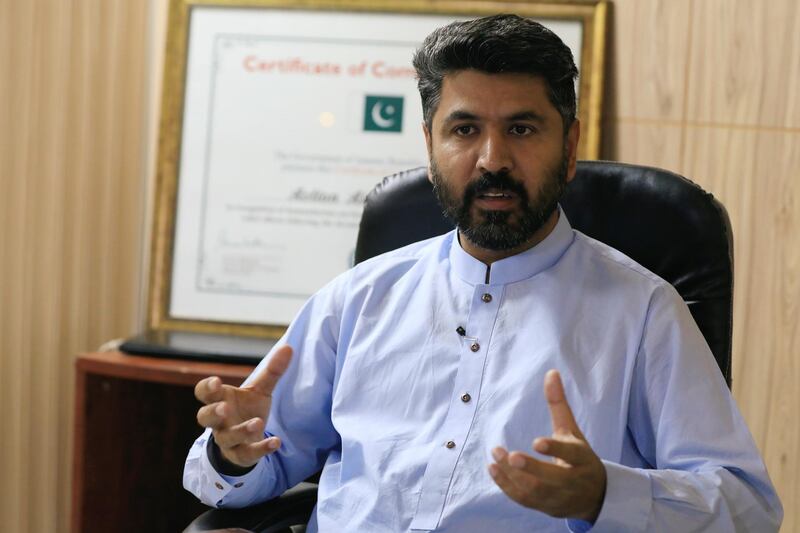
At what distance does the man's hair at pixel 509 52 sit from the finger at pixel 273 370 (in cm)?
52

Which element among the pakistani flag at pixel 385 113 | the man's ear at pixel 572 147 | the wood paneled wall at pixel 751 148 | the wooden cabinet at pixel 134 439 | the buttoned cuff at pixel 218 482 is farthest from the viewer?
the pakistani flag at pixel 385 113

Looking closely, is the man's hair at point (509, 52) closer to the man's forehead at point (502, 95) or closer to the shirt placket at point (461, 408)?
the man's forehead at point (502, 95)

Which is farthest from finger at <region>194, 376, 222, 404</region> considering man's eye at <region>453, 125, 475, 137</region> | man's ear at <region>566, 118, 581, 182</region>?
man's ear at <region>566, 118, 581, 182</region>

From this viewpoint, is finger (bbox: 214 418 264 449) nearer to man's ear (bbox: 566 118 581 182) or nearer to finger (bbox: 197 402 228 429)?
finger (bbox: 197 402 228 429)

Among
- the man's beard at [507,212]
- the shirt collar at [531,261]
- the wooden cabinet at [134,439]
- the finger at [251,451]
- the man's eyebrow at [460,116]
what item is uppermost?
the man's eyebrow at [460,116]

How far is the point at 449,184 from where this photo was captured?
66.5 inches

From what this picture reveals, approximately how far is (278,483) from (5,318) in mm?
1352

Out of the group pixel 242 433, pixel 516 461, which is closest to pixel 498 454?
pixel 516 461

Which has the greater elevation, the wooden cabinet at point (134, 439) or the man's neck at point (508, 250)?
the man's neck at point (508, 250)

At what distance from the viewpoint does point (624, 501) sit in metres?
1.34

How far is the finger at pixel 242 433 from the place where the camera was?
1481 millimetres

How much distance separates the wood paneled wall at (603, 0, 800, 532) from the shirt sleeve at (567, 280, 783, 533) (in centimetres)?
100

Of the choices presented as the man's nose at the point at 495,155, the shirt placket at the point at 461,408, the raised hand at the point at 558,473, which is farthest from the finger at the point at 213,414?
the man's nose at the point at 495,155

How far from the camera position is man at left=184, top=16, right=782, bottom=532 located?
1447 mm
